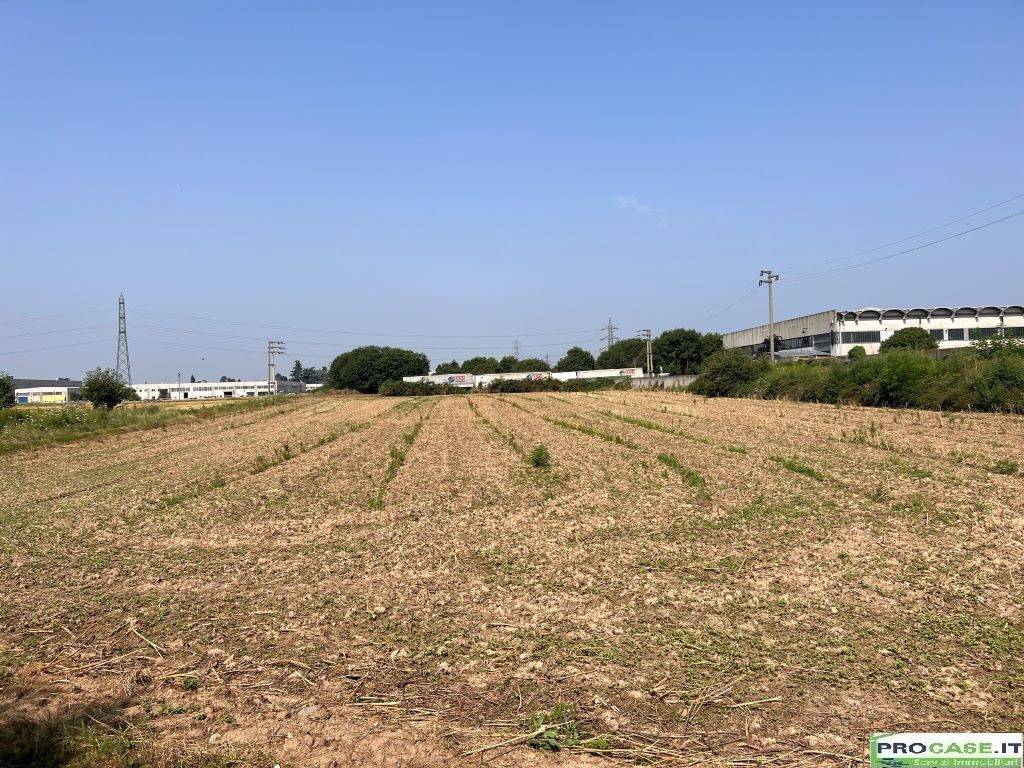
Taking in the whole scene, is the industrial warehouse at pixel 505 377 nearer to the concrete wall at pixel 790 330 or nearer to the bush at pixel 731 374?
the concrete wall at pixel 790 330

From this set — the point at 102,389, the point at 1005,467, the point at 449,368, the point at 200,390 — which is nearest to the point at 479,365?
the point at 449,368

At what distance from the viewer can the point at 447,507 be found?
39.5 ft

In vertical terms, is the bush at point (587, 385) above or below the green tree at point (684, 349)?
below

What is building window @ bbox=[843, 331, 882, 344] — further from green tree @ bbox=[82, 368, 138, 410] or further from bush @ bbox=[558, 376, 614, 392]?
green tree @ bbox=[82, 368, 138, 410]

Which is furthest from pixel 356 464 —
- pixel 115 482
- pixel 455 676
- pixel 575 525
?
pixel 455 676

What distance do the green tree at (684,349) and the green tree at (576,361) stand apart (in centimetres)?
3717

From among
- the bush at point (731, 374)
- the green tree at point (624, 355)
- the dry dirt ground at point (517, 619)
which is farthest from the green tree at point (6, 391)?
the green tree at point (624, 355)

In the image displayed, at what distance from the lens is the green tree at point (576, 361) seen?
157 metres

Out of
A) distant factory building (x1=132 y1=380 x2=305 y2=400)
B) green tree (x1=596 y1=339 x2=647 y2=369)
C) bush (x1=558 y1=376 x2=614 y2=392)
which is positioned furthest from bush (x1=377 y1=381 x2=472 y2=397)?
distant factory building (x1=132 y1=380 x2=305 y2=400)

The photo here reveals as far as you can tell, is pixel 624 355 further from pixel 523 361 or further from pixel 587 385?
pixel 587 385

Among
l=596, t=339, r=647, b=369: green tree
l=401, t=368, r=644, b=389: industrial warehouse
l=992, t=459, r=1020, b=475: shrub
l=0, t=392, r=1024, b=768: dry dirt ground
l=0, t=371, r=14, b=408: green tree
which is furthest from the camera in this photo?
l=596, t=339, r=647, b=369: green tree

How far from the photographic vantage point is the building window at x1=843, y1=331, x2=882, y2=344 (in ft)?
298

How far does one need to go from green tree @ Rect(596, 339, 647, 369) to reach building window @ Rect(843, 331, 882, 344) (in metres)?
51.6

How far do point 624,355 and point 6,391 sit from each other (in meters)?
114
